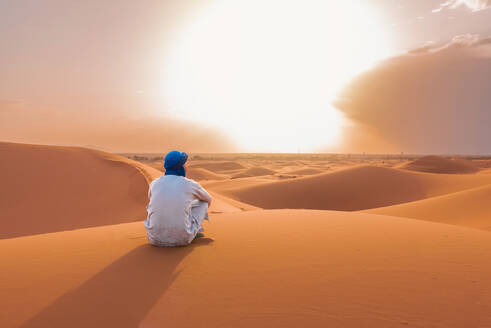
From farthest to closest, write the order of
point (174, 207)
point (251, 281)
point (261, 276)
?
point (174, 207) < point (261, 276) < point (251, 281)

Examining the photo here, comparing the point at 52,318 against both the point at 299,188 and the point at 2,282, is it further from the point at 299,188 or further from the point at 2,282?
the point at 299,188

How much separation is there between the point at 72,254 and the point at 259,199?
53.5 ft

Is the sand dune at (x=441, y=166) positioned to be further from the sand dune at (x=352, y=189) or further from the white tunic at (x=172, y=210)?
the white tunic at (x=172, y=210)

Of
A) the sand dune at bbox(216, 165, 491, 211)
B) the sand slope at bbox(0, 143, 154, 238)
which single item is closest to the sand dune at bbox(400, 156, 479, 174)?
the sand dune at bbox(216, 165, 491, 211)

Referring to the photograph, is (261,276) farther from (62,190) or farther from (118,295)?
(62,190)

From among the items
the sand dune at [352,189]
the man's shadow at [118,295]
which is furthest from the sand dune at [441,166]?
the man's shadow at [118,295]

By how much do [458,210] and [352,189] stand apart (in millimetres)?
10502

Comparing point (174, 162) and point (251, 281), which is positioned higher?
point (174, 162)

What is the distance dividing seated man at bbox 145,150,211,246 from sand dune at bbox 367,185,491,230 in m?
8.05

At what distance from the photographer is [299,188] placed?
20516 mm

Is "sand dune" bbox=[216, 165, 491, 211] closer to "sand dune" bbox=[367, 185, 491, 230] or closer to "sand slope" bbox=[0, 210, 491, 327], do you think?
"sand dune" bbox=[367, 185, 491, 230]

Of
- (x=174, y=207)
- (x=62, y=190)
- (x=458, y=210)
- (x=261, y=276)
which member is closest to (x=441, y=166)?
(x=458, y=210)

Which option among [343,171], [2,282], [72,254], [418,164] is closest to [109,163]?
[72,254]

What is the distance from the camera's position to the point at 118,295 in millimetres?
2502
